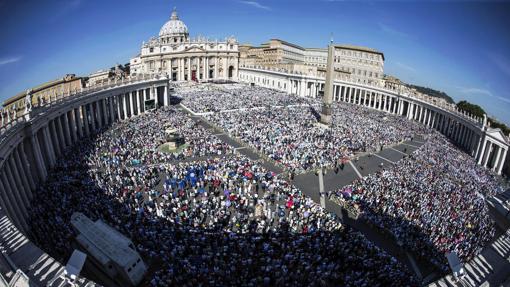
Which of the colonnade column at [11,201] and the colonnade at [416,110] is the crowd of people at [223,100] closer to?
the colonnade at [416,110]

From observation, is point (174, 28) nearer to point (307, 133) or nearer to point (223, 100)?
Result: point (223, 100)

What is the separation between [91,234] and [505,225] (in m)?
20.0

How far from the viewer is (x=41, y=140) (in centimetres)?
2998

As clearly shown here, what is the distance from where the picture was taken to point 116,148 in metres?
35.1

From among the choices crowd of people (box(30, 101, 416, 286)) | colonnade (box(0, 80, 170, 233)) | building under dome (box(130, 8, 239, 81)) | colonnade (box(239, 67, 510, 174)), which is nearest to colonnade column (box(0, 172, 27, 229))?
colonnade (box(0, 80, 170, 233))

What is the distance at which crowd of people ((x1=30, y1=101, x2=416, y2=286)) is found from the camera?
16.4 metres

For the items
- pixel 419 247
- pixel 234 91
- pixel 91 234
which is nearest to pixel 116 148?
pixel 91 234

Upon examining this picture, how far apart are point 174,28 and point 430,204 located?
5181 inches

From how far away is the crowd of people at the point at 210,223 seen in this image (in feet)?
53.7

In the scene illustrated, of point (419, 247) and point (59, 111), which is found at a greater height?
point (59, 111)

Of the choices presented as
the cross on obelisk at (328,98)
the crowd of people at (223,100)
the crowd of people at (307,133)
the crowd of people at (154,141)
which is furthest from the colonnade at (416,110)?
the crowd of people at (154,141)

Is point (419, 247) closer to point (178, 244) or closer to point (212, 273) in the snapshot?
point (212, 273)

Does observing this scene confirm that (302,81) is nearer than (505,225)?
No

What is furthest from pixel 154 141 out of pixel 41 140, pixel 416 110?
pixel 416 110
